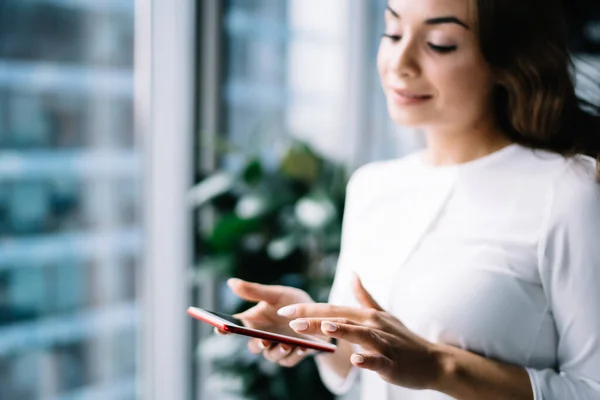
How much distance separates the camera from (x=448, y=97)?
1.10 metres

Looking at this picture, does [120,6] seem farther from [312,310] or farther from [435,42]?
[312,310]

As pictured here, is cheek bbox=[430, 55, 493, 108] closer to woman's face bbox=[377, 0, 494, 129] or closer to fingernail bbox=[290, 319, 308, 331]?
woman's face bbox=[377, 0, 494, 129]

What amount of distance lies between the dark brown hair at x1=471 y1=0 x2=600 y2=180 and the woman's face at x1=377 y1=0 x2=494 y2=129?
0.09 ft

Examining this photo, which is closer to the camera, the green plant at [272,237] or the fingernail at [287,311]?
the fingernail at [287,311]

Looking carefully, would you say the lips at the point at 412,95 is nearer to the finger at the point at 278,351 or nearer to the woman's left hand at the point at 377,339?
the woman's left hand at the point at 377,339

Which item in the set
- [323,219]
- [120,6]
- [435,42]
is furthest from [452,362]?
[120,6]

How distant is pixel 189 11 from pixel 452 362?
60.3 inches

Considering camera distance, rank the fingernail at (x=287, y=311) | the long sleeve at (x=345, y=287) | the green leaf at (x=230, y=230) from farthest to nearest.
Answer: the green leaf at (x=230, y=230) → the long sleeve at (x=345, y=287) → the fingernail at (x=287, y=311)

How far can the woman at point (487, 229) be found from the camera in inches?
38.0

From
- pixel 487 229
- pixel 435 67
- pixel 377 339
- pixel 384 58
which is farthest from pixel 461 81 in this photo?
pixel 377 339

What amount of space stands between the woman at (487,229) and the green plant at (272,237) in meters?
0.68

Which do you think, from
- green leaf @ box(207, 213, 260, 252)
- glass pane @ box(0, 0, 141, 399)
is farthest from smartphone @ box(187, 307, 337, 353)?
glass pane @ box(0, 0, 141, 399)

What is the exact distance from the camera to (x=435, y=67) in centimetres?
108

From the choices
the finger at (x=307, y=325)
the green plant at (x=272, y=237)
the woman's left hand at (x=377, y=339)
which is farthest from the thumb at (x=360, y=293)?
the green plant at (x=272, y=237)
